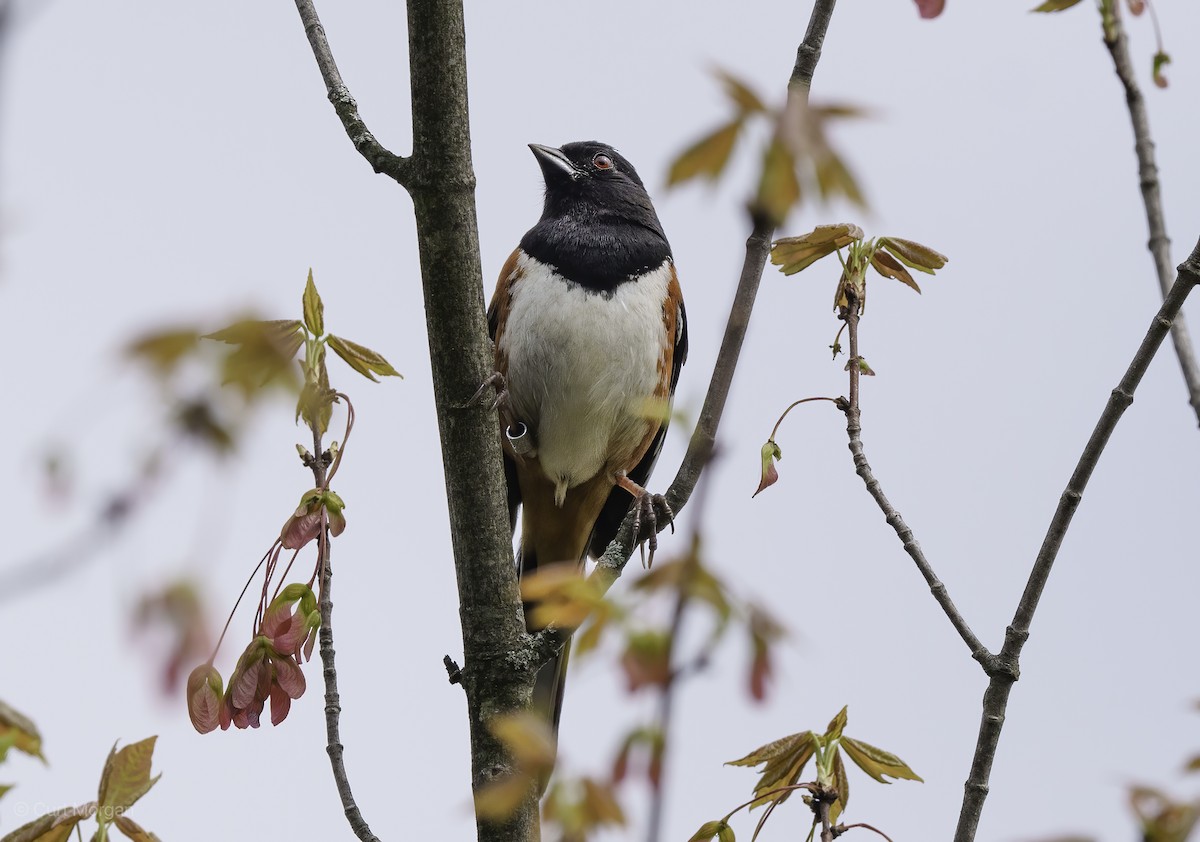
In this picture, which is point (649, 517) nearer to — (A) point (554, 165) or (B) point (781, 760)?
(B) point (781, 760)

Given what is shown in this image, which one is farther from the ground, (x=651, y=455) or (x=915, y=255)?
(x=915, y=255)

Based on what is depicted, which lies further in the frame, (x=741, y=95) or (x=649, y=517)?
(x=649, y=517)

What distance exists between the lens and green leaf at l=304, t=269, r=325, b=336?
2.11m

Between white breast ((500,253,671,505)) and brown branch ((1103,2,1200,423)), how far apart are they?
1.83 m

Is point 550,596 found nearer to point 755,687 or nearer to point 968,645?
point 755,687

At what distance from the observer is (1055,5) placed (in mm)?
1976

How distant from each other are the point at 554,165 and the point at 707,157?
10.4 ft

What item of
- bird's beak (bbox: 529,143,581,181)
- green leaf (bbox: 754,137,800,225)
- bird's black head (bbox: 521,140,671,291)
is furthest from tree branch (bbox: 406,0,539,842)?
bird's beak (bbox: 529,143,581,181)

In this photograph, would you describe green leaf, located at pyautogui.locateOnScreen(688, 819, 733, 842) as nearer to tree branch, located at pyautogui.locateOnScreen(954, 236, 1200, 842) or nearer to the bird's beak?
tree branch, located at pyautogui.locateOnScreen(954, 236, 1200, 842)

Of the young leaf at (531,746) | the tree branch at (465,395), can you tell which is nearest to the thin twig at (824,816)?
the tree branch at (465,395)

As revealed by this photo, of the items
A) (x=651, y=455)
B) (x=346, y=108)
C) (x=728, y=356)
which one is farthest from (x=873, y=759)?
(x=651, y=455)

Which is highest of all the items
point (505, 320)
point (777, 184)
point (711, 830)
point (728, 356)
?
point (777, 184)

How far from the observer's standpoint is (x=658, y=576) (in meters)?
1.10

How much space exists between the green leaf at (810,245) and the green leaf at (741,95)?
48.7 inches
